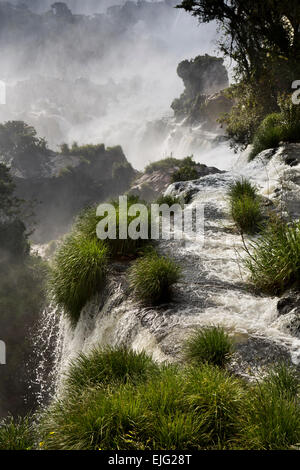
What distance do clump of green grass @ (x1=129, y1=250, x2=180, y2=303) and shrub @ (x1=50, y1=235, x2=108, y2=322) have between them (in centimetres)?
92

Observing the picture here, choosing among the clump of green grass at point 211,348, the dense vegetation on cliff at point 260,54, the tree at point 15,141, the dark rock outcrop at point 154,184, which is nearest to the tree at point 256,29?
the dense vegetation on cliff at point 260,54

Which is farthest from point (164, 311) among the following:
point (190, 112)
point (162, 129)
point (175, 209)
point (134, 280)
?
point (162, 129)

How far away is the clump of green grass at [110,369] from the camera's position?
3.30 m

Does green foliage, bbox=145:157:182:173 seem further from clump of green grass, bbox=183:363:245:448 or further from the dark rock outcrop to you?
clump of green grass, bbox=183:363:245:448

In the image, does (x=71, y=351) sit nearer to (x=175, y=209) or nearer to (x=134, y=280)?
(x=134, y=280)

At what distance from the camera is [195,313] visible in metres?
4.86

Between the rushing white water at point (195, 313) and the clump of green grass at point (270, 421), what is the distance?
99cm

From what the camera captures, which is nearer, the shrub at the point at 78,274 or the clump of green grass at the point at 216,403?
the clump of green grass at the point at 216,403

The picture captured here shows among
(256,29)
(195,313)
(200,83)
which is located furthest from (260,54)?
(200,83)

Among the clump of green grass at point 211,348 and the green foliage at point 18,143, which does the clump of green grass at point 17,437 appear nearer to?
the clump of green grass at point 211,348

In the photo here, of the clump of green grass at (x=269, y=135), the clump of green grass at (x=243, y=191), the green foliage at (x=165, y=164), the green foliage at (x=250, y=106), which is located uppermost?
the green foliage at (x=165, y=164)

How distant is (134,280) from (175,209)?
4.54 m

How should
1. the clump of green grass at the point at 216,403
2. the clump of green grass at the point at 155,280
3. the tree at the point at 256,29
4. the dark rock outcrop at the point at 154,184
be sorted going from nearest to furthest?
the clump of green grass at the point at 216,403 < the clump of green grass at the point at 155,280 < the tree at the point at 256,29 < the dark rock outcrop at the point at 154,184

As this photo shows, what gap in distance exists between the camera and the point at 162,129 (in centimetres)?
12456
